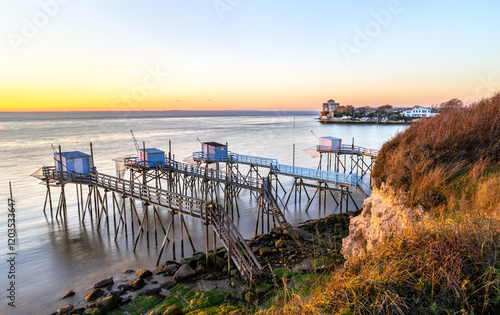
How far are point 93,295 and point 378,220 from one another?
34.0ft

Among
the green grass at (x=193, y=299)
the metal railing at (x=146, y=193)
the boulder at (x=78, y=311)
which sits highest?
the metal railing at (x=146, y=193)

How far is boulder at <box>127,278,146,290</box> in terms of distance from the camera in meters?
11.4

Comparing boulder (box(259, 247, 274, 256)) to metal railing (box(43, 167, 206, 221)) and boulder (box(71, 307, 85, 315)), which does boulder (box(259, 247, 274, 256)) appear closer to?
metal railing (box(43, 167, 206, 221))

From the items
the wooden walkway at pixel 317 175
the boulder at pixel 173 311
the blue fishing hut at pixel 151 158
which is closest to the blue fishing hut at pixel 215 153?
the wooden walkway at pixel 317 175

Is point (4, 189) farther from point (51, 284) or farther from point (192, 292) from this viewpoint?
point (192, 292)

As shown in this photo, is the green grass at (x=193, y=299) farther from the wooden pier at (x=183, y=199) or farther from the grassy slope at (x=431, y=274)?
the grassy slope at (x=431, y=274)

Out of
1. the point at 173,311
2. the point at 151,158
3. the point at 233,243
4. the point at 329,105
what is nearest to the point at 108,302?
the point at 173,311

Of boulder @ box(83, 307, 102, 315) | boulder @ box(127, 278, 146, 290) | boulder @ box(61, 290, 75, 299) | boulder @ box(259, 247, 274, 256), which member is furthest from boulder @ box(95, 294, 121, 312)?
boulder @ box(259, 247, 274, 256)

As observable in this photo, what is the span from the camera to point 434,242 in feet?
15.4

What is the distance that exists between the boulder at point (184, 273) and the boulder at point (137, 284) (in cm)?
126

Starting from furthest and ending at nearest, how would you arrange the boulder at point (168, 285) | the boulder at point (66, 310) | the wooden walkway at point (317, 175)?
the wooden walkway at point (317, 175) → the boulder at point (168, 285) → the boulder at point (66, 310)

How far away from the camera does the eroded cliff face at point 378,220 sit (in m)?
8.59

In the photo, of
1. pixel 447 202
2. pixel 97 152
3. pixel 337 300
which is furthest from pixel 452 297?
pixel 97 152

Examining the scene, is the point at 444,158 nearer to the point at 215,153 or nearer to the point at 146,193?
the point at 146,193
